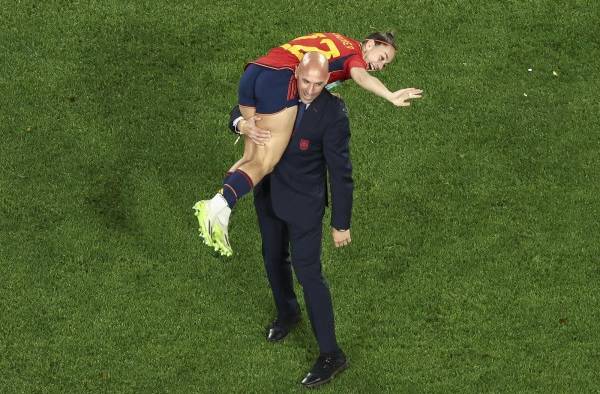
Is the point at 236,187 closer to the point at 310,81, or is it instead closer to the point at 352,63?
the point at 310,81

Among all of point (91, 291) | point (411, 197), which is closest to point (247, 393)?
point (91, 291)

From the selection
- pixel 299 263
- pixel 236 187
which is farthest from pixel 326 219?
pixel 236 187

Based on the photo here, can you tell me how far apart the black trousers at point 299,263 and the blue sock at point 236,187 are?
0.54 metres

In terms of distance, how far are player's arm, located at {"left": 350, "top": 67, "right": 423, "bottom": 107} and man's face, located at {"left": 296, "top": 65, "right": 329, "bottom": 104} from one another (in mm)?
438

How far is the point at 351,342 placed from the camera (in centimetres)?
1176

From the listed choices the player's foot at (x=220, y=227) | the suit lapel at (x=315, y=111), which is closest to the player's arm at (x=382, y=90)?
the suit lapel at (x=315, y=111)

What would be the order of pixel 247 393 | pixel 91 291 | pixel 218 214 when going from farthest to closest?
pixel 91 291 < pixel 247 393 < pixel 218 214

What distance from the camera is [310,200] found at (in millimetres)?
10508

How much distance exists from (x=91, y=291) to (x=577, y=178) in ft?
16.1

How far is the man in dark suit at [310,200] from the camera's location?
10039 mm

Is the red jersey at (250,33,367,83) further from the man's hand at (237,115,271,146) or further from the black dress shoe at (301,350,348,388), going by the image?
the black dress shoe at (301,350,348,388)

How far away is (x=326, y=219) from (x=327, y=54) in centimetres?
295

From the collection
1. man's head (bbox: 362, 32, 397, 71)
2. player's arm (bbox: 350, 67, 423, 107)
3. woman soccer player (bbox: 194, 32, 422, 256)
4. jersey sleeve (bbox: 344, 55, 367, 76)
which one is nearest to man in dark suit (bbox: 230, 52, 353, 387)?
woman soccer player (bbox: 194, 32, 422, 256)

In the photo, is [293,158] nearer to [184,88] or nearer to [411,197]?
[411,197]
